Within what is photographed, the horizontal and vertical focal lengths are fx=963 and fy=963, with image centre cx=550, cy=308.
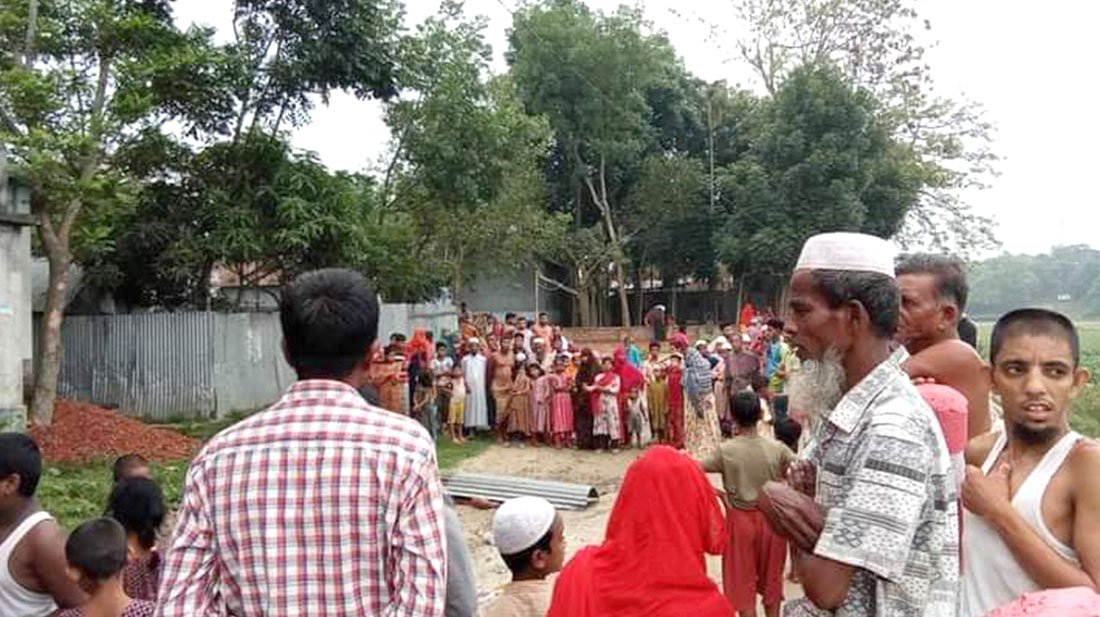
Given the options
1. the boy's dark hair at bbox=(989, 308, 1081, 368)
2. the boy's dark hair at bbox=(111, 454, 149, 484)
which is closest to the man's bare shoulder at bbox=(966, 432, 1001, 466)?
the boy's dark hair at bbox=(989, 308, 1081, 368)

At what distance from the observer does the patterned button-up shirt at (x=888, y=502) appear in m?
1.81

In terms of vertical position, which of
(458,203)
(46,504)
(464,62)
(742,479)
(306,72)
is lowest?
(46,504)

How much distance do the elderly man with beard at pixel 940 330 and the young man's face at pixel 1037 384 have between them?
2.32 feet

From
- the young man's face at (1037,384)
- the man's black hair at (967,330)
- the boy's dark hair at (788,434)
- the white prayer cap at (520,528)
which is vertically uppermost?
the man's black hair at (967,330)

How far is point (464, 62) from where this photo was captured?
71.1ft

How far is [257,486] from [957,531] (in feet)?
4.79

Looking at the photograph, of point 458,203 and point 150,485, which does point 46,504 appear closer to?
point 150,485

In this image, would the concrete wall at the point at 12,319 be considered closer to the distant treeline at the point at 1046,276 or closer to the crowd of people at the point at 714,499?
the crowd of people at the point at 714,499

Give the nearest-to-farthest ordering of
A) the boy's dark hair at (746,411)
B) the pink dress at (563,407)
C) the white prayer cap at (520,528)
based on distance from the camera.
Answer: the white prayer cap at (520,528) → the boy's dark hair at (746,411) → the pink dress at (563,407)

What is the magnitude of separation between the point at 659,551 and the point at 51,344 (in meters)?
11.7

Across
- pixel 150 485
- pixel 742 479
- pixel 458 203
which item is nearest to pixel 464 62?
pixel 458 203

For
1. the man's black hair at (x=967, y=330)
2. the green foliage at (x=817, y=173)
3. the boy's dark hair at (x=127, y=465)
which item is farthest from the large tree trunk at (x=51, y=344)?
the green foliage at (x=817, y=173)

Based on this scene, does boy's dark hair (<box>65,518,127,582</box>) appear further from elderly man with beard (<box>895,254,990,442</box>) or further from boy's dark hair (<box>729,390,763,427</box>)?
boy's dark hair (<box>729,390,763,427</box>)

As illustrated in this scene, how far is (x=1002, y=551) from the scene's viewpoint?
7.47ft
